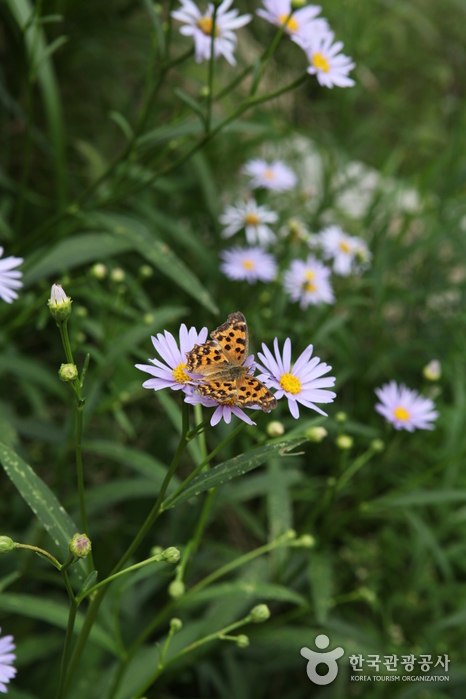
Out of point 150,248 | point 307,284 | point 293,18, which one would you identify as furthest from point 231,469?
point 293,18

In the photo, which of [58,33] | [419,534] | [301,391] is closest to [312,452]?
[419,534]

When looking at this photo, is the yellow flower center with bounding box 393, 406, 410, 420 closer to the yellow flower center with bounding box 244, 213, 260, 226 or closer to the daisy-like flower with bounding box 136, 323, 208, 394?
the daisy-like flower with bounding box 136, 323, 208, 394

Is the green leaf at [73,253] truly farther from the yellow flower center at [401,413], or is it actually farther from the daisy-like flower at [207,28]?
the yellow flower center at [401,413]

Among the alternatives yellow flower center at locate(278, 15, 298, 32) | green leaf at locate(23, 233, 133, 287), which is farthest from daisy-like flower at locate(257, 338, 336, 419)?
yellow flower center at locate(278, 15, 298, 32)

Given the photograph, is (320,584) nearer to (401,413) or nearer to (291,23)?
(401,413)

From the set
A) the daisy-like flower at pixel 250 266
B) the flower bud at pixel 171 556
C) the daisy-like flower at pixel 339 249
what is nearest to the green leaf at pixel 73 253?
the daisy-like flower at pixel 250 266

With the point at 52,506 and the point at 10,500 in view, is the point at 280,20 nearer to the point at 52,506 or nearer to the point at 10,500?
the point at 52,506

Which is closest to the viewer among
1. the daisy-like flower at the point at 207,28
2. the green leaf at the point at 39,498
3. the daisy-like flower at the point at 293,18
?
the green leaf at the point at 39,498
